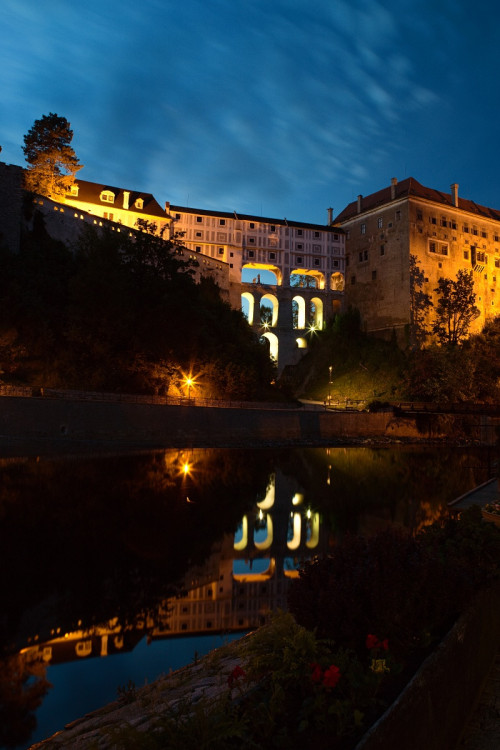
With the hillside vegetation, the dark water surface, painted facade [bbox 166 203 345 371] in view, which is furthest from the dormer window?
the dark water surface

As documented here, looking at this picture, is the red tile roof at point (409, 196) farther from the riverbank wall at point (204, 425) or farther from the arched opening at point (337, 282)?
the riverbank wall at point (204, 425)

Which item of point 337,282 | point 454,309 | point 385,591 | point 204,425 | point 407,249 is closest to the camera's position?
point 385,591

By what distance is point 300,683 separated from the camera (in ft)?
12.0

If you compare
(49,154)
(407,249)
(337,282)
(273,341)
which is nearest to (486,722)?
(49,154)

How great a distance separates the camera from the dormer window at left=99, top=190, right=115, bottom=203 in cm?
6638

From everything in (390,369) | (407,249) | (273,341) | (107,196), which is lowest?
(390,369)

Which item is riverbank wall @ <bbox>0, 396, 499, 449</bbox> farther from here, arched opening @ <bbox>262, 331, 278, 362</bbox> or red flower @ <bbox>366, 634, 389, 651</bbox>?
red flower @ <bbox>366, 634, 389, 651</bbox>

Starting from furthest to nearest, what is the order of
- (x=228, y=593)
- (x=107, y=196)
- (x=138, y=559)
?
1. (x=107, y=196)
2. (x=138, y=559)
3. (x=228, y=593)

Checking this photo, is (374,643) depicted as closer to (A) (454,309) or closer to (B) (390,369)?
(B) (390,369)

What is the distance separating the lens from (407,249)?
70.7 m

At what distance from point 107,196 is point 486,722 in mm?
70871

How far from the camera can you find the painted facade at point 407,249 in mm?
71625

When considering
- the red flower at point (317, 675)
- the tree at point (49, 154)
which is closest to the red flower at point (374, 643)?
the red flower at point (317, 675)

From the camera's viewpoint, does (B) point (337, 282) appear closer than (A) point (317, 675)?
No
